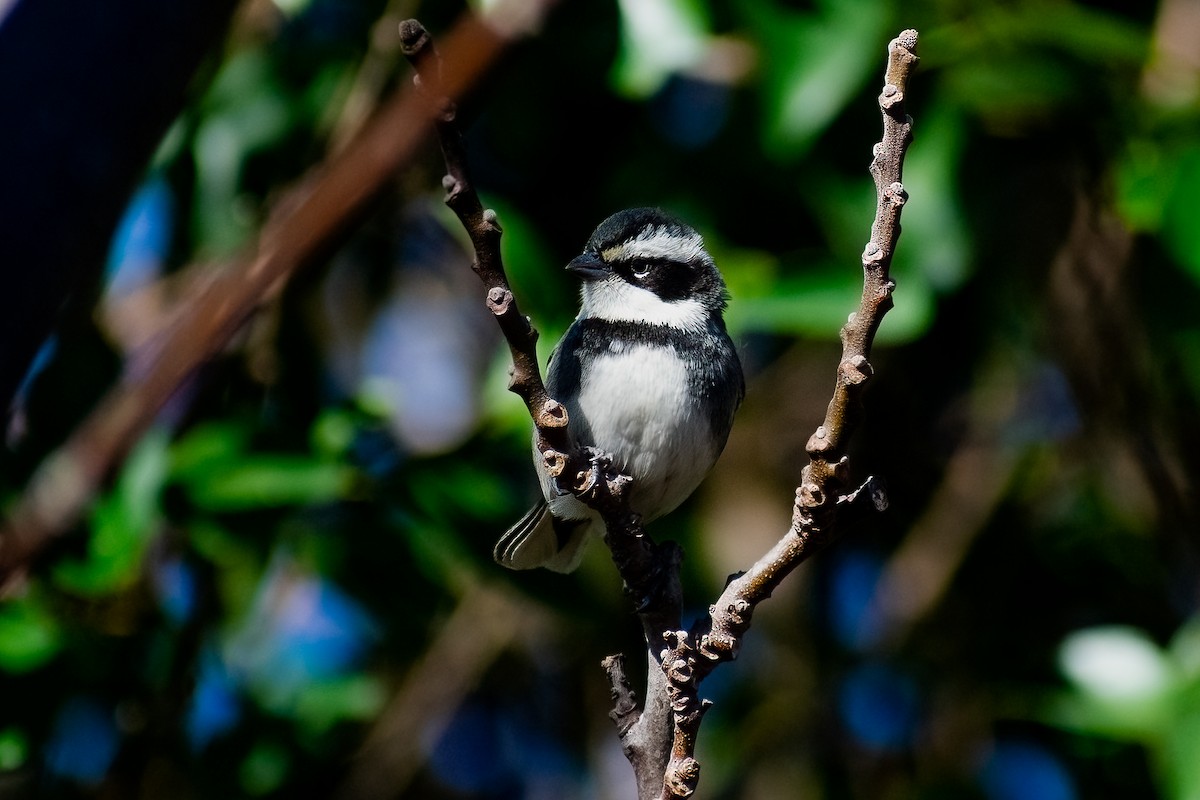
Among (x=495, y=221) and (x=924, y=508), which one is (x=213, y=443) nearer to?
(x=495, y=221)

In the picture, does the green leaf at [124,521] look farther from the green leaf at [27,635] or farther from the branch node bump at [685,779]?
the branch node bump at [685,779]

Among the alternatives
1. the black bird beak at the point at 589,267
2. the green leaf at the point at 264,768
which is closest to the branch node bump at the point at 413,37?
the black bird beak at the point at 589,267

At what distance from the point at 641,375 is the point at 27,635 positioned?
169 centimetres

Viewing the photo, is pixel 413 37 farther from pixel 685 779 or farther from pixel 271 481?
pixel 271 481

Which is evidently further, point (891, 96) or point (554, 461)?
point (554, 461)

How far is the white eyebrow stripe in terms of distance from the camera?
3.62 m

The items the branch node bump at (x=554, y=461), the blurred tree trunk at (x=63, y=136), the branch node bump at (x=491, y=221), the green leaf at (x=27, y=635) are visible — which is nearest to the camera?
the blurred tree trunk at (x=63, y=136)

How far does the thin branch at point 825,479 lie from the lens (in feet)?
6.27

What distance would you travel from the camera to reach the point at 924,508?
5.55 m

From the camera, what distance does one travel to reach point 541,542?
351cm

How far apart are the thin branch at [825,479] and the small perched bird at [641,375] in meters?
0.90

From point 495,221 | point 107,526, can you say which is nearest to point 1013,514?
point 107,526

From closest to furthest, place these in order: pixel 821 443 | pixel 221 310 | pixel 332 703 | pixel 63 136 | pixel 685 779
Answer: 1. pixel 63 136
2. pixel 221 310
3. pixel 821 443
4. pixel 685 779
5. pixel 332 703

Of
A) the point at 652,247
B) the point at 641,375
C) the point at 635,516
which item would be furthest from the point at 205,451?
the point at 635,516
